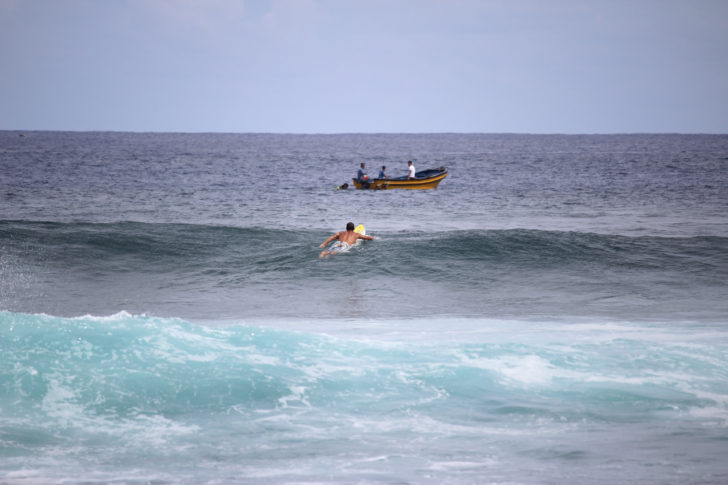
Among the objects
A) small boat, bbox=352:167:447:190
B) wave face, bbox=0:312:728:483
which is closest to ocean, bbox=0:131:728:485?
wave face, bbox=0:312:728:483

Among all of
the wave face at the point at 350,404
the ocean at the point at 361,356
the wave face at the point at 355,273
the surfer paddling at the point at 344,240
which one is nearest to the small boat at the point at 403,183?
A: the ocean at the point at 361,356

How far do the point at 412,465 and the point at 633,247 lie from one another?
650 inches

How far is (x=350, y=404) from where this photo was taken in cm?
870

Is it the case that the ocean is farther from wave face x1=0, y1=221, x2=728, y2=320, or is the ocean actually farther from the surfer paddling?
the surfer paddling

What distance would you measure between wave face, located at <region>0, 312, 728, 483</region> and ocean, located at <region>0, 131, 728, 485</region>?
0.03 m

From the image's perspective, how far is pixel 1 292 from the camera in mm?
15961

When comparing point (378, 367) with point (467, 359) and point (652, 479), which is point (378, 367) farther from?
point (652, 479)

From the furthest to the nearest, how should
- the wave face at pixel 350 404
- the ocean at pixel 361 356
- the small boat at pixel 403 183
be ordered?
the small boat at pixel 403 183
the ocean at pixel 361 356
the wave face at pixel 350 404

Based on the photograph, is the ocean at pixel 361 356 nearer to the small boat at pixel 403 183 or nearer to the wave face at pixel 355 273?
the wave face at pixel 355 273

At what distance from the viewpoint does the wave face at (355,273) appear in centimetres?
→ 1497

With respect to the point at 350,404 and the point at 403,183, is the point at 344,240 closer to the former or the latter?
the point at 350,404

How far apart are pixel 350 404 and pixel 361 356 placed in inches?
68.0

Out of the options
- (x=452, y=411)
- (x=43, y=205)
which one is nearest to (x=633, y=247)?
(x=452, y=411)

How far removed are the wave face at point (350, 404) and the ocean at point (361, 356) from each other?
1.3 inches
